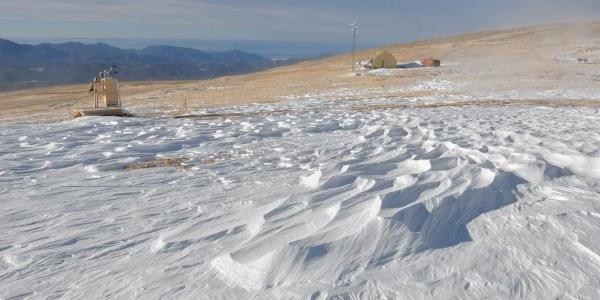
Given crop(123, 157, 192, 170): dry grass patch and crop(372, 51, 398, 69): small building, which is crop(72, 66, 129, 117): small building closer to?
crop(123, 157, 192, 170): dry grass patch

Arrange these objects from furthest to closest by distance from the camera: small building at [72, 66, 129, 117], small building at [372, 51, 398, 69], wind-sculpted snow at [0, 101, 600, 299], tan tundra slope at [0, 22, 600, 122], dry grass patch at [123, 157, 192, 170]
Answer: small building at [372, 51, 398, 69] → tan tundra slope at [0, 22, 600, 122] → small building at [72, 66, 129, 117] → dry grass patch at [123, 157, 192, 170] → wind-sculpted snow at [0, 101, 600, 299]

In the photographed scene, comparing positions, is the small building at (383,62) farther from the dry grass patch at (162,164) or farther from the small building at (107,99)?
the dry grass patch at (162,164)

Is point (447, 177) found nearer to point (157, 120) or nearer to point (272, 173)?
point (272, 173)

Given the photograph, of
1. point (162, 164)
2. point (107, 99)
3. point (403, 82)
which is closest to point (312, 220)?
point (162, 164)

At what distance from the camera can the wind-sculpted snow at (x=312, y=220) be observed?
3326 millimetres

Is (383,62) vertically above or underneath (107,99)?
above

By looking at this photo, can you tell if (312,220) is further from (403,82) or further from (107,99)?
(403,82)

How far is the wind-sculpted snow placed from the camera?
3326 mm

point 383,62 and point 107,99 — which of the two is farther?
point 383,62

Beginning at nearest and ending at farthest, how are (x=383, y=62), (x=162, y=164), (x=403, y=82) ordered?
(x=162, y=164)
(x=403, y=82)
(x=383, y=62)

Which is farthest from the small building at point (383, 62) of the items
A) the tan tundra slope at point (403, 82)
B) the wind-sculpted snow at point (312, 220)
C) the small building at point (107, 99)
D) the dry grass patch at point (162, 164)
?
the dry grass patch at point (162, 164)

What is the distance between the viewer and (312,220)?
439cm

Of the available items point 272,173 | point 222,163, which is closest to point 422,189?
point 272,173

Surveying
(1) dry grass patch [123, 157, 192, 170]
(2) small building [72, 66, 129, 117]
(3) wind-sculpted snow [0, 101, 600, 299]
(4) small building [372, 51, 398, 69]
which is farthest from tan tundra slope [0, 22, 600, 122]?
(3) wind-sculpted snow [0, 101, 600, 299]
